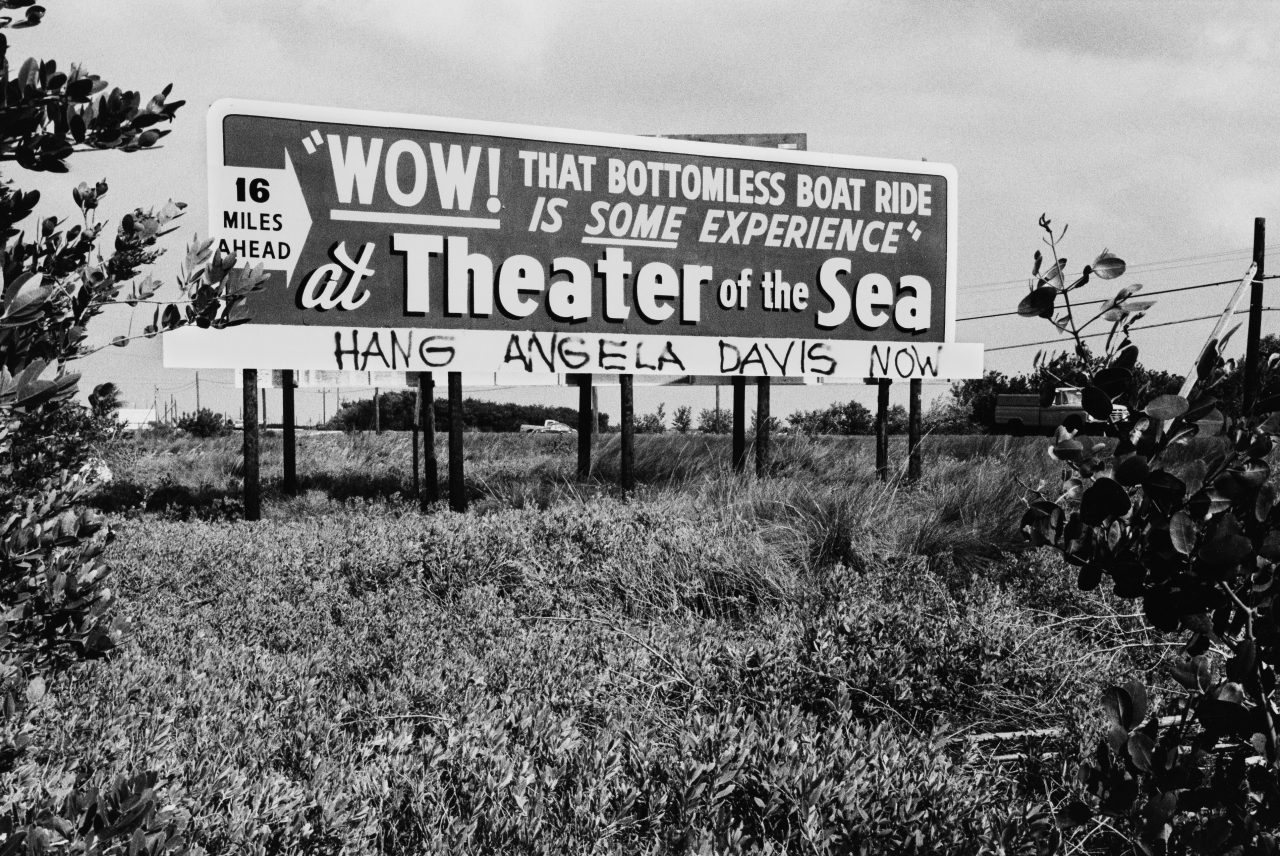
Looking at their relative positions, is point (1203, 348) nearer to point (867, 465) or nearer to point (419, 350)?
point (419, 350)

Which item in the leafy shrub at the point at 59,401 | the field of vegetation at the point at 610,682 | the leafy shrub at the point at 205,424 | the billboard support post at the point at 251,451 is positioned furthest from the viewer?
the leafy shrub at the point at 205,424

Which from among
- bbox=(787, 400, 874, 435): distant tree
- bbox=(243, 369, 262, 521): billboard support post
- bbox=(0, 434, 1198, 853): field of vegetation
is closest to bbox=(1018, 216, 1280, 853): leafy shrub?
bbox=(0, 434, 1198, 853): field of vegetation

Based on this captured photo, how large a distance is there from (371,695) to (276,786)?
49.1 inches

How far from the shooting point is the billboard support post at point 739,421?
12875 millimetres

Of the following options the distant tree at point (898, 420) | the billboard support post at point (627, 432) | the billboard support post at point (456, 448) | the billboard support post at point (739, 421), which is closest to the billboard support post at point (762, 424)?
the billboard support post at point (739, 421)

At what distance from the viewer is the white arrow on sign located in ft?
34.7

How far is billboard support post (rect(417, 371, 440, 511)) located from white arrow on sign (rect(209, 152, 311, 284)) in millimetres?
2421

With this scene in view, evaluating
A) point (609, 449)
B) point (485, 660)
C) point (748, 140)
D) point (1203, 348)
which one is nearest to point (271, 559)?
point (485, 660)

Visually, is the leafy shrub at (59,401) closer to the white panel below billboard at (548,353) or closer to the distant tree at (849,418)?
the white panel below billboard at (548,353)

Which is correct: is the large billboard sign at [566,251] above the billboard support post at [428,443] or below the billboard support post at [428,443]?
above

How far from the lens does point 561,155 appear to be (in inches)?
458

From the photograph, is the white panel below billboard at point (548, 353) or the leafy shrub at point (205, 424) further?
the leafy shrub at point (205, 424)

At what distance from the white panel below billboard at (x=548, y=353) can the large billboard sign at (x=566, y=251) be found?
21 millimetres

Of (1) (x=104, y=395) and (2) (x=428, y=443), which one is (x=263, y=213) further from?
(1) (x=104, y=395)
